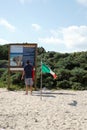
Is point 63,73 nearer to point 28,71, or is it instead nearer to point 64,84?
point 64,84

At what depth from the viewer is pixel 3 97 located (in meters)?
18.3

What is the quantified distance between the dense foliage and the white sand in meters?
4.19

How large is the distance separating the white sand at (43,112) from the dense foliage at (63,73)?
4186 mm

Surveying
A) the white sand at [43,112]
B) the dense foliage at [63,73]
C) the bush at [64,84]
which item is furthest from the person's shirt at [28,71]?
the bush at [64,84]

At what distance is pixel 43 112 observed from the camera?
46.4 feet

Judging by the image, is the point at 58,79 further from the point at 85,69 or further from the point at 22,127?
the point at 22,127

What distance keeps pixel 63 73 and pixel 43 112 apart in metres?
10.4

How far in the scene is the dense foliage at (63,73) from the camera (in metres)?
23.5

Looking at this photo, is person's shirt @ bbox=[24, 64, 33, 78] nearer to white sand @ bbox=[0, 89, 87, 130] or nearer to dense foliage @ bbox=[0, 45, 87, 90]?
white sand @ bbox=[0, 89, 87, 130]

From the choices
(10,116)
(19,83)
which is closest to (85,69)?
(19,83)

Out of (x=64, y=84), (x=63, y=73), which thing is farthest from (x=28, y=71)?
(x=63, y=73)

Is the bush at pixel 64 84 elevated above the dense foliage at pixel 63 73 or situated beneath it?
situated beneath

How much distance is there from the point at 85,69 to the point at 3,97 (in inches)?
350

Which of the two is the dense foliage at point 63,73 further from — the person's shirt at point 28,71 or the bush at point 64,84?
the person's shirt at point 28,71
